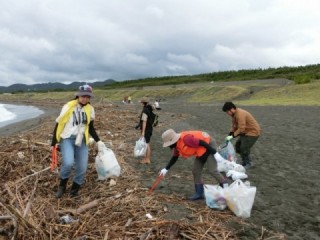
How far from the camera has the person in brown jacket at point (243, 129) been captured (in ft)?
29.1

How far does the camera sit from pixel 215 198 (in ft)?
20.8

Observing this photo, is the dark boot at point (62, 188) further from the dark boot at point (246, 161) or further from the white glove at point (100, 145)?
the dark boot at point (246, 161)

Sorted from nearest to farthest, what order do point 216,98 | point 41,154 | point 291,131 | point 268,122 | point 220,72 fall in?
point 41,154
point 291,131
point 268,122
point 216,98
point 220,72

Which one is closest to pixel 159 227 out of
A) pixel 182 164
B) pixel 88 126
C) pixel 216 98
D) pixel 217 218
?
pixel 217 218

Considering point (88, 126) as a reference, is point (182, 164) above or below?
below

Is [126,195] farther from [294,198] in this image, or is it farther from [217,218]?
[294,198]

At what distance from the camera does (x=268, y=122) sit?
804 inches

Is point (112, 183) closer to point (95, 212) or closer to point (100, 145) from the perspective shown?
point (100, 145)

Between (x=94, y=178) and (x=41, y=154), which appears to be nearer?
(x=94, y=178)

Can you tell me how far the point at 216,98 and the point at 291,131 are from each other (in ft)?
114

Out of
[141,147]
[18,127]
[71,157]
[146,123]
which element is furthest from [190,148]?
[18,127]

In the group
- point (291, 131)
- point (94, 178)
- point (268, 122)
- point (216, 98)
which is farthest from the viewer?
point (216, 98)

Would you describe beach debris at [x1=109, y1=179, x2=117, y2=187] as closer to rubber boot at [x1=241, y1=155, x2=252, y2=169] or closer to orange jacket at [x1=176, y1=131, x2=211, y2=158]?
orange jacket at [x1=176, y1=131, x2=211, y2=158]

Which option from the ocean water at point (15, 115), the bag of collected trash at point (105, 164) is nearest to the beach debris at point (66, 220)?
the bag of collected trash at point (105, 164)
